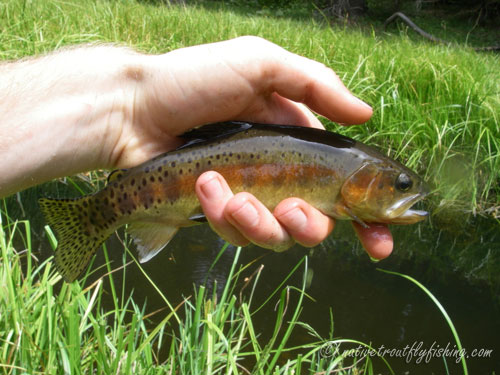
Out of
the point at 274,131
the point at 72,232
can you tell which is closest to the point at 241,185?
the point at 274,131

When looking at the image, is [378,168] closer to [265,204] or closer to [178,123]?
[265,204]

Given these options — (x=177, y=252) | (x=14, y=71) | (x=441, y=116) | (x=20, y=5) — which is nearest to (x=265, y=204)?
(x=14, y=71)

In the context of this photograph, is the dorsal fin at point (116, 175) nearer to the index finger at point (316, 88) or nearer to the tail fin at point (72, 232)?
the tail fin at point (72, 232)

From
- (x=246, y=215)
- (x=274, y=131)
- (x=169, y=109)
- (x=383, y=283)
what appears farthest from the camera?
(x=383, y=283)

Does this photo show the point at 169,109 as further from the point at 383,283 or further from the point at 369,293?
the point at 383,283

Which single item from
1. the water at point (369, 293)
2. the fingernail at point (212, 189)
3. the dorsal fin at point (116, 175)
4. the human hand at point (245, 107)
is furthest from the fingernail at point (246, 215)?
the water at point (369, 293)

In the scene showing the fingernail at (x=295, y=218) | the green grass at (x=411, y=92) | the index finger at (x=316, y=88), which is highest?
the index finger at (x=316, y=88)

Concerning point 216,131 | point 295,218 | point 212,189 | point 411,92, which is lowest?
point 411,92
